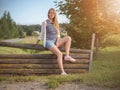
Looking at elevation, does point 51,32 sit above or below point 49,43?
above

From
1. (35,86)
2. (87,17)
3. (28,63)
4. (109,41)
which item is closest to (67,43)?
(28,63)

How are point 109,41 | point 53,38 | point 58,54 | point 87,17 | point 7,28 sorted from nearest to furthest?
point 58,54 → point 53,38 → point 7,28 → point 87,17 → point 109,41

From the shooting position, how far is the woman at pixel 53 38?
7.52 meters

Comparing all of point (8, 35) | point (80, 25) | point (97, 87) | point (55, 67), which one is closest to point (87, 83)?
point (97, 87)

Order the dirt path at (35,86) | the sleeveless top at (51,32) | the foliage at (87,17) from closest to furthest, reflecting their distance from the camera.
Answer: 1. the dirt path at (35,86)
2. the sleeveless top at (51,32)
3. the foliage at (87,17)

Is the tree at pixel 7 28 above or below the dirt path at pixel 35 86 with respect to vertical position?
above

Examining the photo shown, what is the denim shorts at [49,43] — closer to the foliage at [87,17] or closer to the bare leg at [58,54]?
the bare leg at [58,54]

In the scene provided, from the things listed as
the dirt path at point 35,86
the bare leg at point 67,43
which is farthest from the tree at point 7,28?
the dirt path at point 35,86

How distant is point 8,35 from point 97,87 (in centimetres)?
340

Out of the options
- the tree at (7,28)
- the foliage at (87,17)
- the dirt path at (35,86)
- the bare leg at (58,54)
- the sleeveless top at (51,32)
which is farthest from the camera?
the foliage at (87,17)

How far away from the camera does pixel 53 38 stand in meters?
7.64

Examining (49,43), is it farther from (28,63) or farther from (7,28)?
(7,28)

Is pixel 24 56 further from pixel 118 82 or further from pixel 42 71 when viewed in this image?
pixel 118 82

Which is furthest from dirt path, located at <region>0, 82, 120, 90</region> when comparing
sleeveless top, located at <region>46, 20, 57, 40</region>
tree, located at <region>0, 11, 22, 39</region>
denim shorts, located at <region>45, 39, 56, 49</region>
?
tree, located at <region>0, 11, 22, 39</region>
